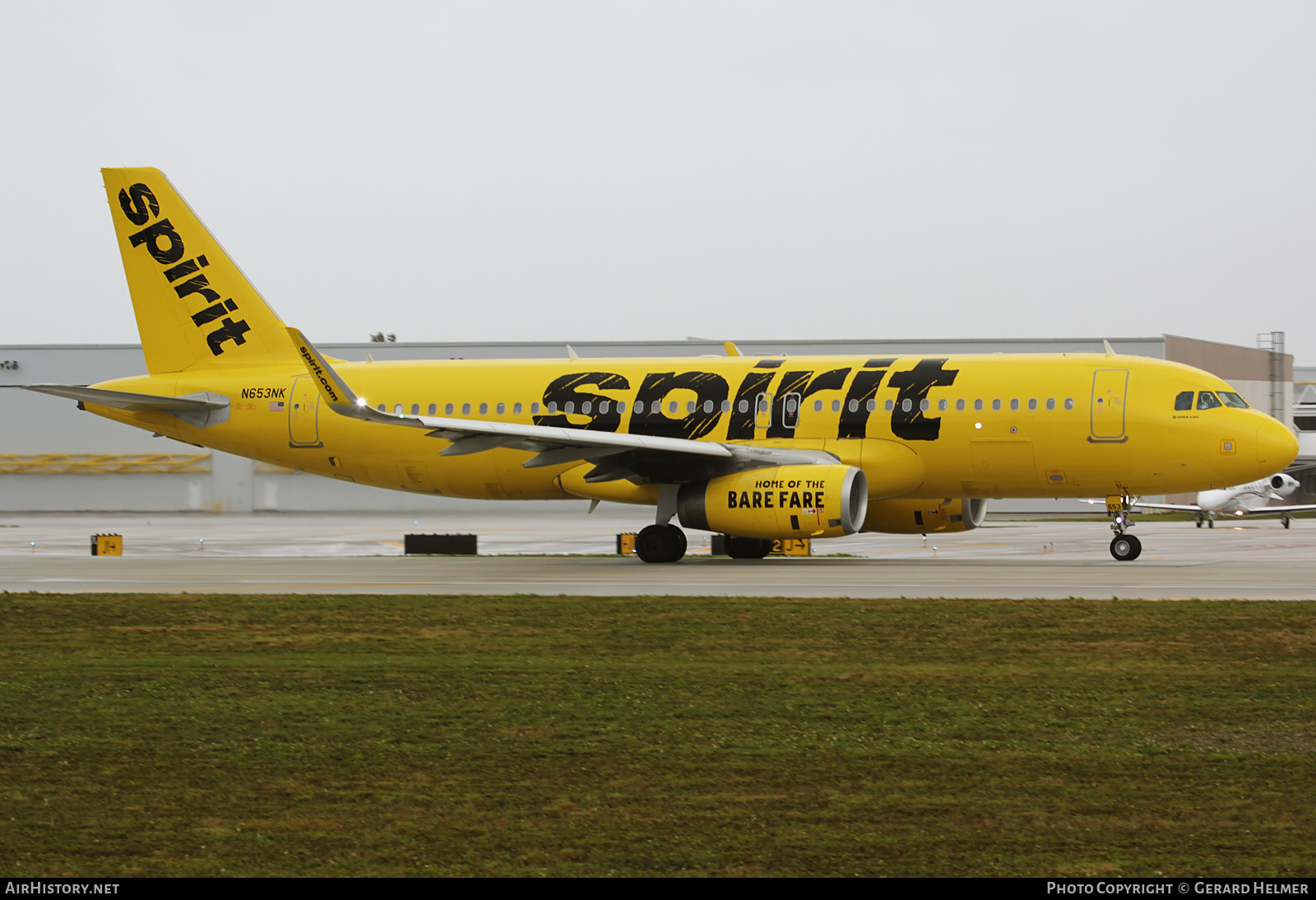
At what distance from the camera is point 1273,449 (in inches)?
977

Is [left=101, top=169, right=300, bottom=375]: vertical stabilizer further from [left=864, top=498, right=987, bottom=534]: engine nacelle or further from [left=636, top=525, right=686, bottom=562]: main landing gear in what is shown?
[left=864, top=498, right=987, bottom=534]: engine nacelle

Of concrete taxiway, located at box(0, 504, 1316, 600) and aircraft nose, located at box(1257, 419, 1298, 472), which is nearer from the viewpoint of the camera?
concrete taxiway, located at box(0, 504, 1316, 600)

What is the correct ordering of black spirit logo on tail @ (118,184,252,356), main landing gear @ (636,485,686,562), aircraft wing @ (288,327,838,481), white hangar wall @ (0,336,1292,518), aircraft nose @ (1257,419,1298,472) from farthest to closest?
white hangar wall @ (0,336,1292,518) → black spirit logo on tail @ (118,184,252,356) → main landing gear @ (636,485,686,562) → aircraft nose @ (1257,419,1298,472) → aircraft wing @ (288,327,838,481)

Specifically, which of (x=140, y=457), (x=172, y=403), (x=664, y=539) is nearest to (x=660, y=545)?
(x=664, y=539)

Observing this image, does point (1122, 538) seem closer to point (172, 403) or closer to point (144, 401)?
point (172, 403)

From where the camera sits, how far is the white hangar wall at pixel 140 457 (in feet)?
194

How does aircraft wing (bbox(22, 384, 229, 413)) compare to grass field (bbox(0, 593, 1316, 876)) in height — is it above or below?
above

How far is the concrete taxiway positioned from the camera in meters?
20.2

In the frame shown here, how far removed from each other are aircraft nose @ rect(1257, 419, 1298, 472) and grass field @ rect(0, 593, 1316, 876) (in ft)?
34.0

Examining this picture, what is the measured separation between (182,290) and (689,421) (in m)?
11.6

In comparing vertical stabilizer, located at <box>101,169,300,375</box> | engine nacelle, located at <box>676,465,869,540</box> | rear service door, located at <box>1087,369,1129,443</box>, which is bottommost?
engine nacelle, located at <box>676,465,869,540</box>

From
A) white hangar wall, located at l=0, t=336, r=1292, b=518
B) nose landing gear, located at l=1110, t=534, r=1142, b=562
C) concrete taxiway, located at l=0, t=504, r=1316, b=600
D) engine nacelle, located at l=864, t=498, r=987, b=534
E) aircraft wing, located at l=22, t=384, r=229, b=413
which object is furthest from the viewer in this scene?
white hangar wall, located at l=0, t=336, r=1292, b=518

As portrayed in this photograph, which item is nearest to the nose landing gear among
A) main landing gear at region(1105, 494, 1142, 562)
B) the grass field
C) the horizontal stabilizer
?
main landing gear at region(1105, 494, 1142, 562)

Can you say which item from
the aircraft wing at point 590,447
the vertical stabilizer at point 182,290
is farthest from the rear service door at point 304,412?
the aircraft wing at point 590,447
